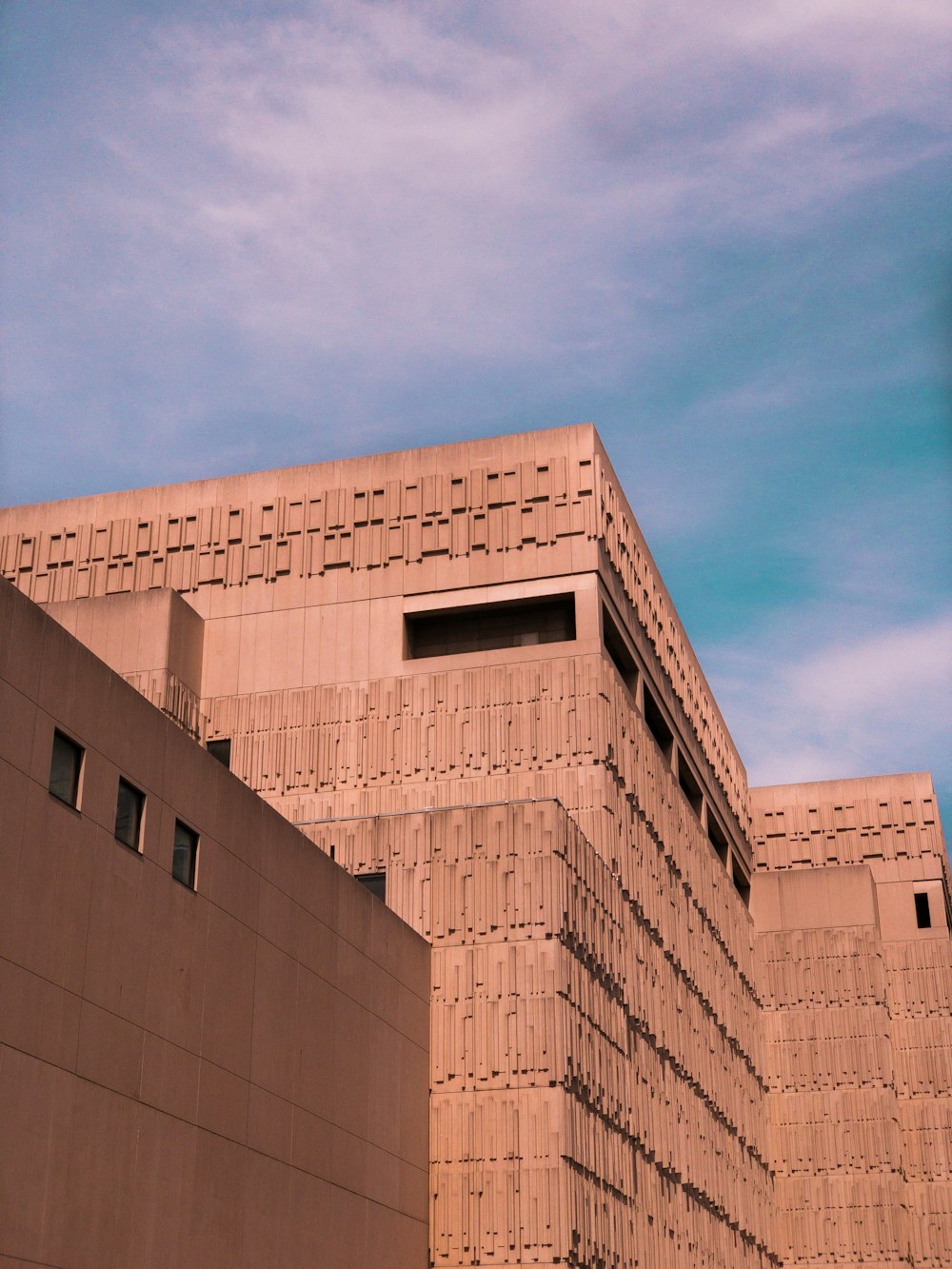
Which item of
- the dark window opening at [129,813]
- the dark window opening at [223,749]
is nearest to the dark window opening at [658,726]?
the dark window opening at [223,749]

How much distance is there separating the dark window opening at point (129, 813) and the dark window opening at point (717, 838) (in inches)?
1407

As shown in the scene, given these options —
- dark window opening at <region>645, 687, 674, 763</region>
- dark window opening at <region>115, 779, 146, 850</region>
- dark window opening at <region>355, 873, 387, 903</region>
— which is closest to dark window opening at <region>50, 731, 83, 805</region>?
dark window opening at <region>115, 779, 146, 850</region>

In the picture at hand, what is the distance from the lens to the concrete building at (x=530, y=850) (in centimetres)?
3288

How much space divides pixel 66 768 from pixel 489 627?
22.2 metres

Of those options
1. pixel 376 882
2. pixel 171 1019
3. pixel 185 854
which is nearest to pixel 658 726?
pixel 376 882

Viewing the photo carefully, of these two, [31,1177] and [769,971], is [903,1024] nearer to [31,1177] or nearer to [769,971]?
[769,971]

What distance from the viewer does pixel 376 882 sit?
3553cm

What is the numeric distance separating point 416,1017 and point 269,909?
24.2ft

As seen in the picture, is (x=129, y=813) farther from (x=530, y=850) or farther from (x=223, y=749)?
(x=223, y=749)

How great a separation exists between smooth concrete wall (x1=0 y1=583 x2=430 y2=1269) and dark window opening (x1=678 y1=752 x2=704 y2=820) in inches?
933

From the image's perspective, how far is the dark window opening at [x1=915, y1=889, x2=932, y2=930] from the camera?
206 ft

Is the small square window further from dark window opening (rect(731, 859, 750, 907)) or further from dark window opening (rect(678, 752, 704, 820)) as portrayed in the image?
dark window opening (rect(731, 859, 750, 907))

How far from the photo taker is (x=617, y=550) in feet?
146

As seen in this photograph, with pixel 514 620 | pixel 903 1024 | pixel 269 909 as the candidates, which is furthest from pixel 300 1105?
pixel 903 1024
